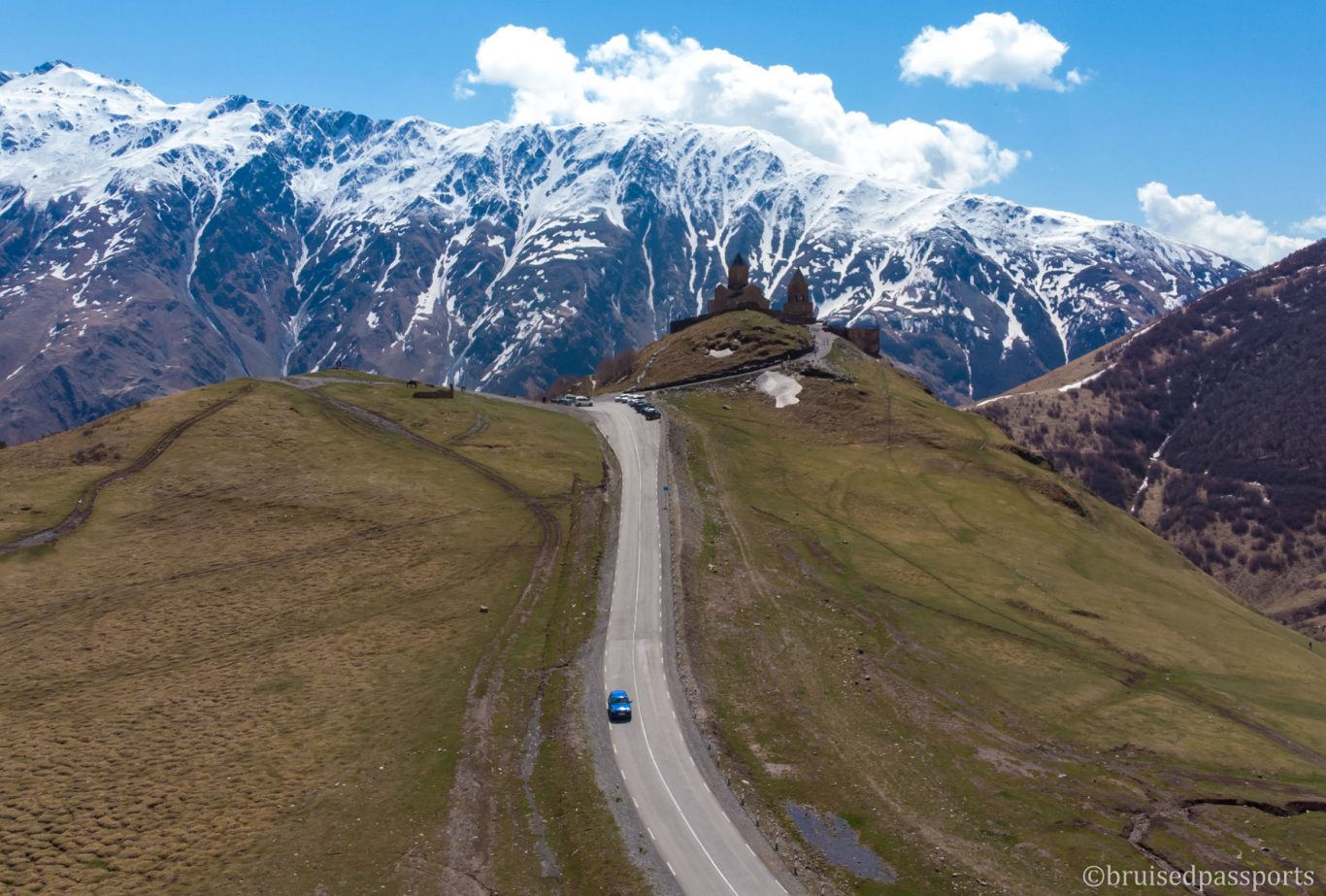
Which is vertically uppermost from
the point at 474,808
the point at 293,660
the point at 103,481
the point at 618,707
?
the point at 103,481

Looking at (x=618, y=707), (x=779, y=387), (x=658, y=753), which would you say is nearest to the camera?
(x=658, y=753)

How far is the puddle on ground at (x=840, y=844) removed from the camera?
136 ft

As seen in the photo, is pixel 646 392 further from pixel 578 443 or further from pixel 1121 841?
pixel 1121 841

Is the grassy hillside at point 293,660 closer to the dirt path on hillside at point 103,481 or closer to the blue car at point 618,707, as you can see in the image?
the dirt path on hillside at point 103,481

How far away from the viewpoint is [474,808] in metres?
45.2

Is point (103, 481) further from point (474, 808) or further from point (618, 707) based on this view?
point (474, 808)

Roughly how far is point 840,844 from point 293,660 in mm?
39189

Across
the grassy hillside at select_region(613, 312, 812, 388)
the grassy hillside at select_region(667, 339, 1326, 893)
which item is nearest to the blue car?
the grassy hillside at select_region(667, 339, 1326, 893)

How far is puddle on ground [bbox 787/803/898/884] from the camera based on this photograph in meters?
41.6

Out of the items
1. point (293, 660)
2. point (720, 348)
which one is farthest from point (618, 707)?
point (720, 348)

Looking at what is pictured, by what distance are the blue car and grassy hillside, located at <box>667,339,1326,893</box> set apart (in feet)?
16.9

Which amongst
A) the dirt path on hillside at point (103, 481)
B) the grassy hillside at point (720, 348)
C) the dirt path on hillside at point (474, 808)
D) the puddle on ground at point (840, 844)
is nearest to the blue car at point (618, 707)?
the dirt path on hillside at point (474, 808)

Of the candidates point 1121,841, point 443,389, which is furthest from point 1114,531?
point 443,389

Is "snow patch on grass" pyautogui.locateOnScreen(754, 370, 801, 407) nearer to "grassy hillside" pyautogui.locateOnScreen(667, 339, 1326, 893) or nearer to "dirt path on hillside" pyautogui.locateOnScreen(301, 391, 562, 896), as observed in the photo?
"grassy hillside" pyautogui.locateOnScreen(667, 339, 1326, 893)
